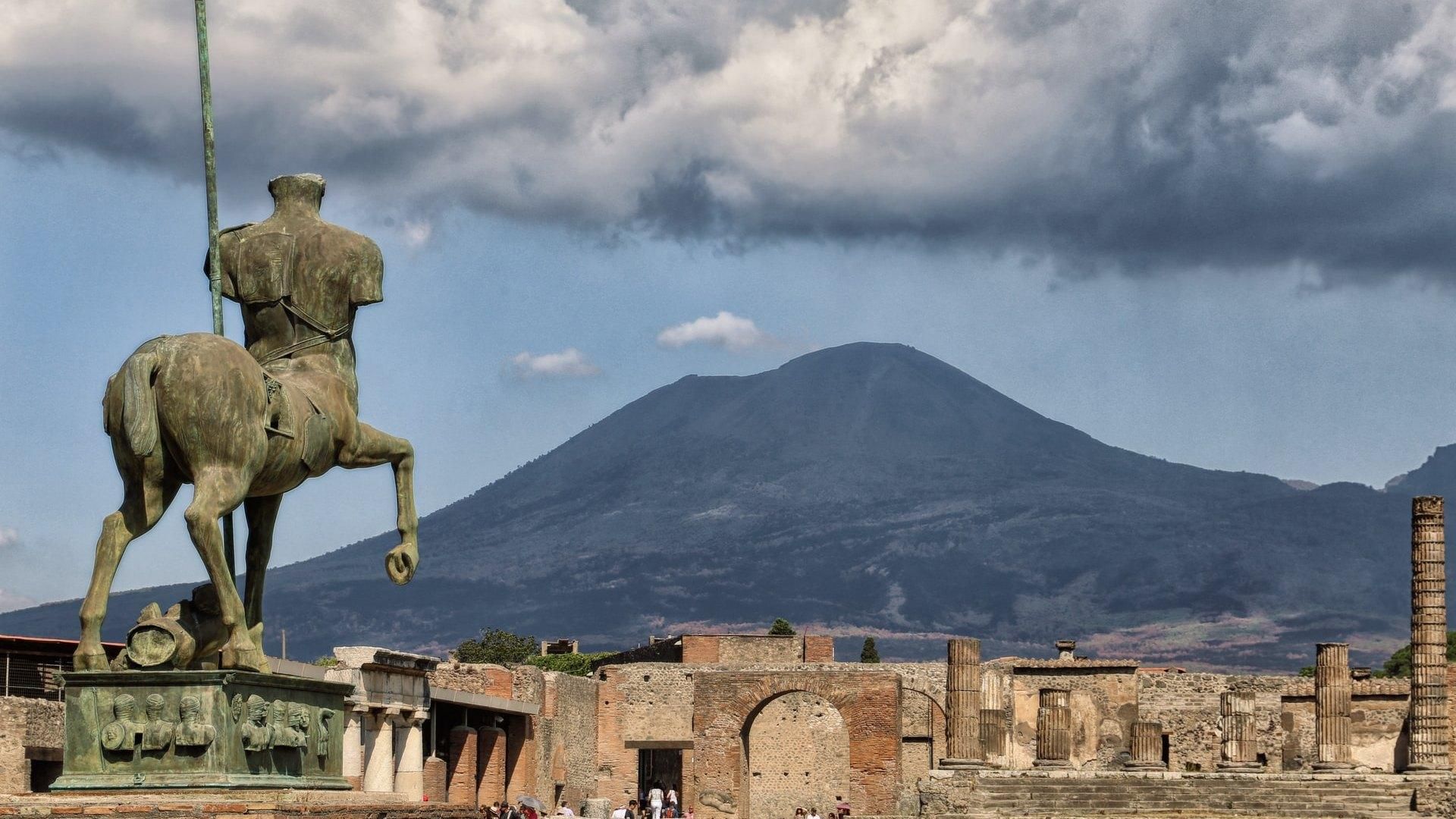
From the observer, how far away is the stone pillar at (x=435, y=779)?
38.4m

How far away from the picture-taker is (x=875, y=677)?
45406 millimetres

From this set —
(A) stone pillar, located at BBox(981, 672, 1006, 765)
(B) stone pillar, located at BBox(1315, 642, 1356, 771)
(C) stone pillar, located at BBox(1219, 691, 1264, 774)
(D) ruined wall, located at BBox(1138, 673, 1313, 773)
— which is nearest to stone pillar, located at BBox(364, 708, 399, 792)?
(A) stone pillar, located at BBox(981, 672, 1006, 765)

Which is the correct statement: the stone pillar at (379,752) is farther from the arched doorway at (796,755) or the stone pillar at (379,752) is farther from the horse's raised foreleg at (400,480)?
the horse's raised foreleg at (400,480)

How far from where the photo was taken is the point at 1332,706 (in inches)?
1715

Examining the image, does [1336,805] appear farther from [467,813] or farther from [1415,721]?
[467,813]

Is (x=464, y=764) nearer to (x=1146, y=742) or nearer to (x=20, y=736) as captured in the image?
(x=20, y=736)

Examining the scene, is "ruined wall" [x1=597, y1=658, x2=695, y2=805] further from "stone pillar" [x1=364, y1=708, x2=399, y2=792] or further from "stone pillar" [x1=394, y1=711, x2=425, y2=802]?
"stone pillar" [x1=364, y1=708, x2=399, y2=792]

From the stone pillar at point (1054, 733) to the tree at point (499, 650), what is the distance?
1457 inches

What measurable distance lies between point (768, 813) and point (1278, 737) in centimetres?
1288

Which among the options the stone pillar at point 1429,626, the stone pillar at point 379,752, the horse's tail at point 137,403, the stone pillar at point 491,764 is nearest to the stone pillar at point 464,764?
the stone pillar at point 491,764

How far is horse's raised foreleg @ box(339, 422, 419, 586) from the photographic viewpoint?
10.5 m

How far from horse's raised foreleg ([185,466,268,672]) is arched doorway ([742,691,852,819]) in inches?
1838

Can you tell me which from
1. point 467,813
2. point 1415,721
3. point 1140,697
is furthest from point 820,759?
point 467,813

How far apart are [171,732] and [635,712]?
47544 millimetres
